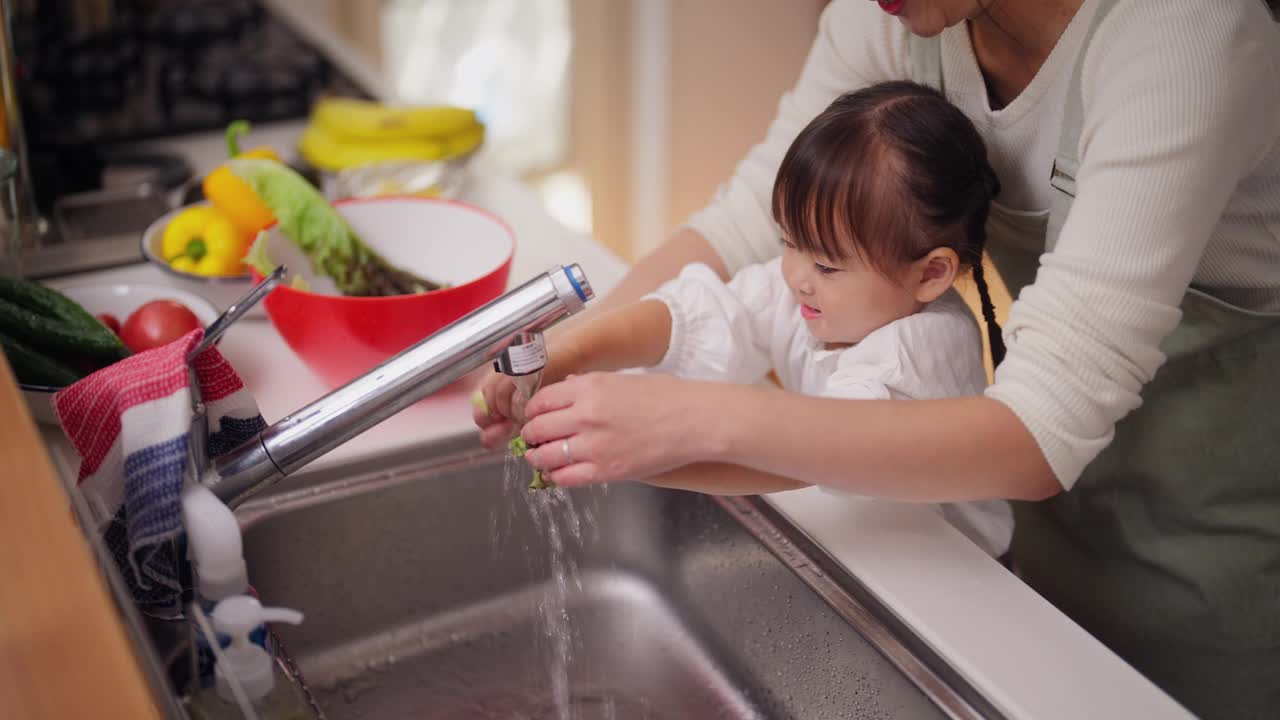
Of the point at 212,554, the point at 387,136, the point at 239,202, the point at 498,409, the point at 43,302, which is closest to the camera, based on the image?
the point at 212,554

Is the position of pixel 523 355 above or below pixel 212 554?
above

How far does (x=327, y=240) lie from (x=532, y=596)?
445mm

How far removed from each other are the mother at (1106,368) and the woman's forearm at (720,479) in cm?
1

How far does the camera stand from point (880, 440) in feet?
2.42

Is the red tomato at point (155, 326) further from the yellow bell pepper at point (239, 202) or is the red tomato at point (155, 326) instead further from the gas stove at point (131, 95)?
the gas stove at point (131, 95)

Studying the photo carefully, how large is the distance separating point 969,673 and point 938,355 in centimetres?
29

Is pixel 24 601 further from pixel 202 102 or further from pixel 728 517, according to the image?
pixel 202 102

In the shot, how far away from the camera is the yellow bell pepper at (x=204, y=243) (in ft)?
3.91

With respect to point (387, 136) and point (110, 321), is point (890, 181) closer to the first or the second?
point (110, 321)

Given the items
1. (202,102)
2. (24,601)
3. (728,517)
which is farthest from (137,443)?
(202,102)

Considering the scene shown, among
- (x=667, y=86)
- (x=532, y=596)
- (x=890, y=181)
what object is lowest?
(x=532, y=596)

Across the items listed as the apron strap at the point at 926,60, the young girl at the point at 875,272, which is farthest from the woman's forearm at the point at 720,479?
the apron strap at the point at 926,60

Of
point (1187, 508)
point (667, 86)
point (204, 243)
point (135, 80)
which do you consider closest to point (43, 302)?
point (204, 243)

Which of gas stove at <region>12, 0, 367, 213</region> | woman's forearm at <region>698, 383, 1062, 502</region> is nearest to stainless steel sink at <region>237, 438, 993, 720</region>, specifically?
woman's forearm at <region>698, 383, 1062, 502</region>
